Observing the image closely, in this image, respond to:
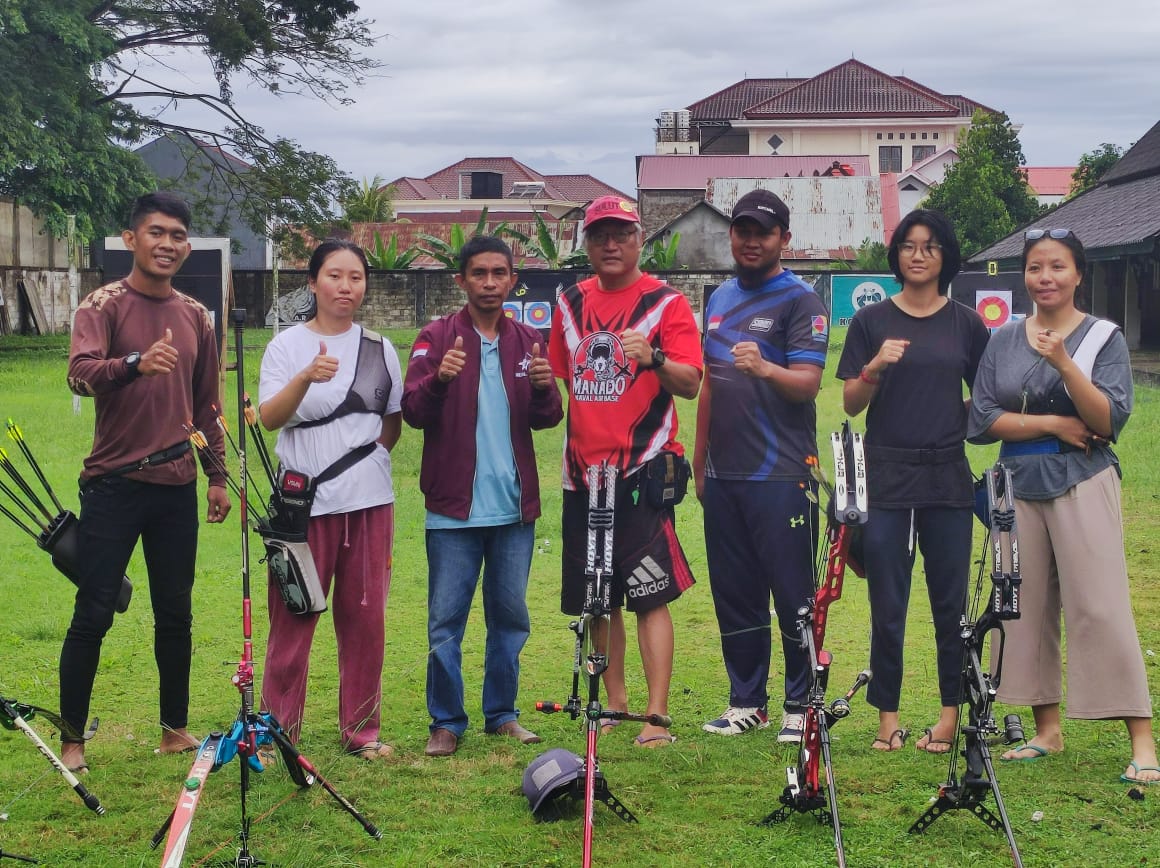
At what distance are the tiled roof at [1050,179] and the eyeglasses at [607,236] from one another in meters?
77.1

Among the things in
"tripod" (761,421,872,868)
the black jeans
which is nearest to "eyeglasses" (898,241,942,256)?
"tripod" (761,421,872,868)

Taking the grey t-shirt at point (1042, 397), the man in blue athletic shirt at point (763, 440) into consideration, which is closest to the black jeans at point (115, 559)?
the man in blue athletic shirt at point (763, 440)

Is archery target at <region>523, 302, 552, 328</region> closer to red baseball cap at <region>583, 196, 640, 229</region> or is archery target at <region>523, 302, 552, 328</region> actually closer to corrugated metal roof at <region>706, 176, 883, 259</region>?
red baseball cap at <region>583, 196, 640, 229</region>

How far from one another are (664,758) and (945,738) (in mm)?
981

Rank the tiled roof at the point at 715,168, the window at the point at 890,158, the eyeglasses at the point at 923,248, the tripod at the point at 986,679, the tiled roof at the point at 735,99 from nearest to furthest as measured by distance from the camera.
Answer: the tripod at the point at 986,679 < the eyeglasses at the point at 923,248 < the tiled roof at the point at 715,168 < the window at the point at 890,158 < the tiled roof at the point at 735,99

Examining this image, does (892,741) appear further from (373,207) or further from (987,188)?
(373,207)

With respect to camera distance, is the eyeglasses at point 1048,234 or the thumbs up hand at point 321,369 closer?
the thumbs up hand at point 321,369

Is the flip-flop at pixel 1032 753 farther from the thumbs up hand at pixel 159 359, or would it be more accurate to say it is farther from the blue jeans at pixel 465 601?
the thumbs up hand at pixel 159 359

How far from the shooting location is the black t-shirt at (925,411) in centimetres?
462

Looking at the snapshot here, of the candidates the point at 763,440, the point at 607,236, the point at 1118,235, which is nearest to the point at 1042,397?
the point at 763,440

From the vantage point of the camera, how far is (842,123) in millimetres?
73812

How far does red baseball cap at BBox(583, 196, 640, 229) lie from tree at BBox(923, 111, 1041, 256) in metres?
40.5

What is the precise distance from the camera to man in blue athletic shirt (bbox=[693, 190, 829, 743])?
4.82 meters

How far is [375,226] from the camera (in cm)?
4753
